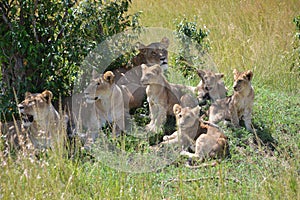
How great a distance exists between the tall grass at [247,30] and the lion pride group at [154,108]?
6.40ft

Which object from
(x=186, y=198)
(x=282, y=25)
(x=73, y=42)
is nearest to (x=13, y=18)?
(x=73, y=42)

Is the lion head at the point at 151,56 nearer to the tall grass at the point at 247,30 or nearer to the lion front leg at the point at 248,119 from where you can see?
the tall grass at the point at 247,30

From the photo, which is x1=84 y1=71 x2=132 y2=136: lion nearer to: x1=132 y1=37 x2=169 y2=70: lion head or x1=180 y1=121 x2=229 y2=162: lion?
x1=180 y1=121 x2=229 y2=162: lion

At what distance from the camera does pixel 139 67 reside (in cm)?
855

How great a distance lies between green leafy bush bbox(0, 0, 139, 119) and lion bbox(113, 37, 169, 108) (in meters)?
0.84

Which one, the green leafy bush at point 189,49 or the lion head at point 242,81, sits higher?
the green leafy bush at point 189,49

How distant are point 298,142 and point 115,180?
2.51 metres

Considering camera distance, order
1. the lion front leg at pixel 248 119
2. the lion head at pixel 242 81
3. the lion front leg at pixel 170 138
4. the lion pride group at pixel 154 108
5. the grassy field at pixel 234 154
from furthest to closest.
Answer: the lion front leg at pixel 248 119 → the lion head at pixel 242 81 → the lion front leg at pixel 170 138 → the lion pride group at pixel 154 108 → the grassy field at pixel 234 154

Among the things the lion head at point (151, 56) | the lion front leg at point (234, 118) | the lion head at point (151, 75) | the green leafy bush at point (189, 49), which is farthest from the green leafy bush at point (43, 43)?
the lion front leg at point (234, 118)

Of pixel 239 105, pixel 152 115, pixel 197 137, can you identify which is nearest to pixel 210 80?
pixel 239 105

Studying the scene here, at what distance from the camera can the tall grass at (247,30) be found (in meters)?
9.59

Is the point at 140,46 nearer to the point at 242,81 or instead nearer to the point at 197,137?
the point at 242,81

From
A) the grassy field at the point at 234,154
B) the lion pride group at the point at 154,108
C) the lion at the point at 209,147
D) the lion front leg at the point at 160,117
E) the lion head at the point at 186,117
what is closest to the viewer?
the grassy field at the point at 234,154

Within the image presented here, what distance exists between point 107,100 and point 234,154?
1.85 m
